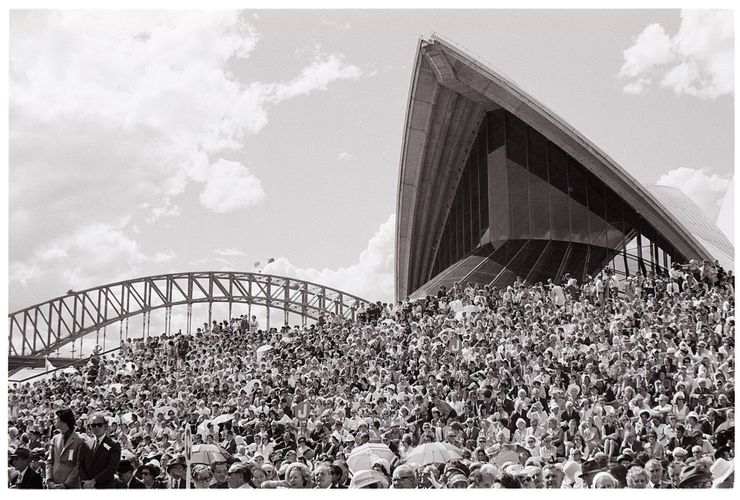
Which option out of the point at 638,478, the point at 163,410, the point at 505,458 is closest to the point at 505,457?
the point at 505,458

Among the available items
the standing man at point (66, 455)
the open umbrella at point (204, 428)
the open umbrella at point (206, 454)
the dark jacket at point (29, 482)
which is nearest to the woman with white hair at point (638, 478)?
the standing man at point (66, 455)

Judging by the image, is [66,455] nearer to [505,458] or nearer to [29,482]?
[29,482]

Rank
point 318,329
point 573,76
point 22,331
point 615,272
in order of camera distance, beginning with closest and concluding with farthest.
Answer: point 318,329 → point 573,76 → point 615,272 → point 22,331

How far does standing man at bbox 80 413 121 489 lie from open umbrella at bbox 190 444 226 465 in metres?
3.26

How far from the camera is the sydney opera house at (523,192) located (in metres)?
31.5

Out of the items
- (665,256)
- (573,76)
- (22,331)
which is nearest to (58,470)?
(573,76)

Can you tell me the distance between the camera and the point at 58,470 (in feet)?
28.5

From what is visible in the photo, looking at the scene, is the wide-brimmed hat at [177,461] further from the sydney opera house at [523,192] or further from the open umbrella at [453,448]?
the sydney opera house at [523,192]

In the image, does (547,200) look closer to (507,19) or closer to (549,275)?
(549,275)

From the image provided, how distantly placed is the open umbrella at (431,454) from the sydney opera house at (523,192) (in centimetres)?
2009

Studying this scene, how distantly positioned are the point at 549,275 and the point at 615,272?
7.41ft

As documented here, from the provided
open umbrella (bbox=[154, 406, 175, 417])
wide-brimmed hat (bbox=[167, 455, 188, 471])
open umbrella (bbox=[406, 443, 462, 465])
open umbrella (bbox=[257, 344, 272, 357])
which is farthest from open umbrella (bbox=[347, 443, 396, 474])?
open umbrella (bbox=[257, 344, 272, 357])

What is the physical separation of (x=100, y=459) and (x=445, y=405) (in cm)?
647
